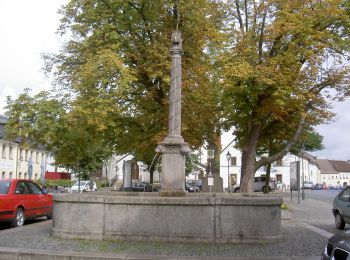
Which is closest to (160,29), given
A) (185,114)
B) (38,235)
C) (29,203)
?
(185,114)

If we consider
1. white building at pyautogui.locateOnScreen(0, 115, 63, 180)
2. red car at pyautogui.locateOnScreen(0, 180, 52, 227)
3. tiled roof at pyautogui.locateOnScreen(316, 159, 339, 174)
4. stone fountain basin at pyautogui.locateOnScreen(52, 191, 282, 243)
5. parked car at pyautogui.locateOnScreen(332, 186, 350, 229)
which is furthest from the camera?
tiled roof at pyautogui.locateOnScreen(316, 159, 339, 174)

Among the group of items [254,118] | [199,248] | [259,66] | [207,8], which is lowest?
[199,248]

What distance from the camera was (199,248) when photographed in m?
11.0

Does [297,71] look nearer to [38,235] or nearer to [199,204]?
[199,204]

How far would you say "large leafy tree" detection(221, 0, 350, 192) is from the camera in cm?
2164

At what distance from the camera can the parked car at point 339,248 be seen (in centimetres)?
670

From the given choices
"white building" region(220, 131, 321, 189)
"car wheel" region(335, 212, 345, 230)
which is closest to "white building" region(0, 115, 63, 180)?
"white building" region(220, 131, 321, 189)

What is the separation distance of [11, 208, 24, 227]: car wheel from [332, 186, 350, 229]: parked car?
10.8 meters

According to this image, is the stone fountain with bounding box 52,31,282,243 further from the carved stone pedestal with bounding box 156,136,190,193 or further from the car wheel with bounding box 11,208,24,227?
the car wheel with bounding box 11,208,24,227

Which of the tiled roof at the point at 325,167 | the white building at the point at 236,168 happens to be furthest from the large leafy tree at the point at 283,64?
the tiled roof at the point at 325,167

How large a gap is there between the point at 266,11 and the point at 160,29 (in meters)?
5.03

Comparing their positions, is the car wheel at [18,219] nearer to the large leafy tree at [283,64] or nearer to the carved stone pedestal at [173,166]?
the carved stone pedestal at [173,166]

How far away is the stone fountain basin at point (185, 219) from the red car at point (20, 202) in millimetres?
5005

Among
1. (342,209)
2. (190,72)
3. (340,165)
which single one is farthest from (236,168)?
(340,165)
